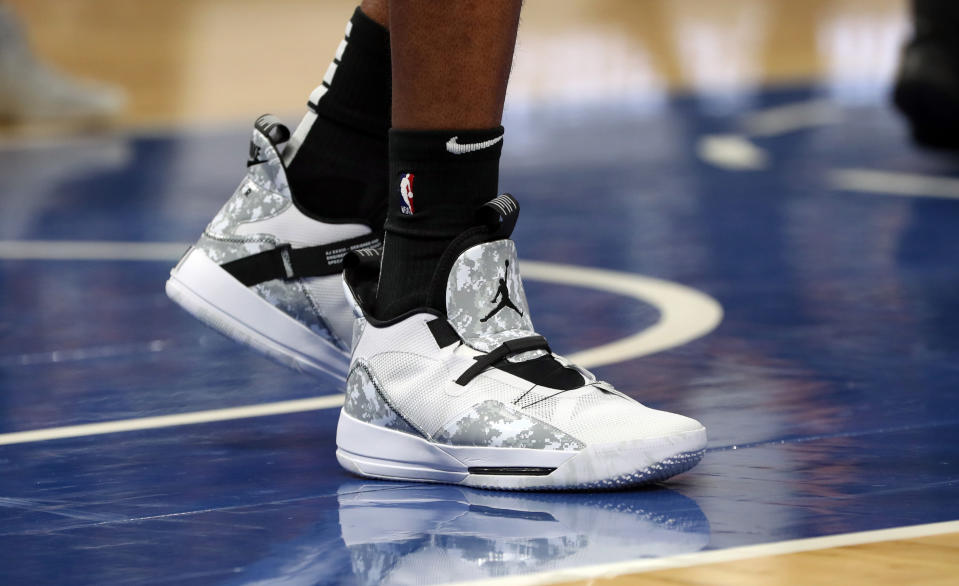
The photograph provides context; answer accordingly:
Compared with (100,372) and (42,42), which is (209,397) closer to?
(100,372)

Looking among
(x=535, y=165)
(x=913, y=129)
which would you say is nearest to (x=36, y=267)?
(x=535, y=165)

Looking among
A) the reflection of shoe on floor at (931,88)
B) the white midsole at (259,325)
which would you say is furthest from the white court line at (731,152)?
the white midsole at (259,325)

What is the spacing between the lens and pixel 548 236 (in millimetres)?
3049

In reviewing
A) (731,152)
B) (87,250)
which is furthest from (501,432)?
(731,152)

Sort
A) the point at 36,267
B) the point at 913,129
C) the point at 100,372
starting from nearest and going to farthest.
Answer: the point at 100,372 < the point at 36,267 < the point at 913,129

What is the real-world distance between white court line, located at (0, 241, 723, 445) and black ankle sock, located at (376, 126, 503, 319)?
31cm

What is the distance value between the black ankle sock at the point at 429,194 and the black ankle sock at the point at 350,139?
23cm

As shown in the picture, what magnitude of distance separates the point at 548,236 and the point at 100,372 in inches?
49.8

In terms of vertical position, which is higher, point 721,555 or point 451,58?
point 451,58

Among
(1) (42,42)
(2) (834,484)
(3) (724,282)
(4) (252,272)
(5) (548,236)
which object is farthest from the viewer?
(1) (42,42)

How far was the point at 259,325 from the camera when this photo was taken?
5.49 feet

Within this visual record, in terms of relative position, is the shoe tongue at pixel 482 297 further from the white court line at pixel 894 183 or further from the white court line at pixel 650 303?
the white court line at pixel 894 183

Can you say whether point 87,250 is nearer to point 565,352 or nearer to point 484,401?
point 565,352

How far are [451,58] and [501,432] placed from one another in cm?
34
